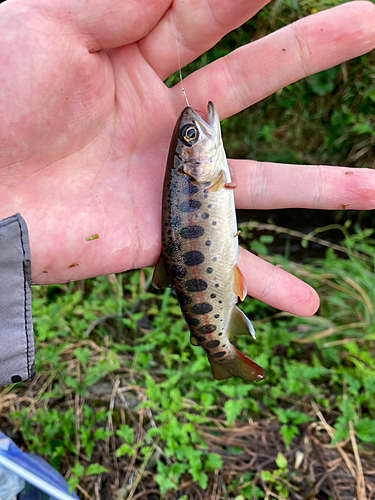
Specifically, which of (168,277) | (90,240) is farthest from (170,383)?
(90,240)

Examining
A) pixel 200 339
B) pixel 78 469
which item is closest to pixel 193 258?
pixel 200 339

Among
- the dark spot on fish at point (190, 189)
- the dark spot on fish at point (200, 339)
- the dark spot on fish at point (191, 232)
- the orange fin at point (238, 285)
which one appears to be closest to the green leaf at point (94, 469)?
the dark spot on fish at point (200, 339)

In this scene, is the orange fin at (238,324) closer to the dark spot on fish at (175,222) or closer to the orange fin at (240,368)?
the orange fin at (240,368)

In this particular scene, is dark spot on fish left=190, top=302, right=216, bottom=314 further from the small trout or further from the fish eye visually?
the fish eye

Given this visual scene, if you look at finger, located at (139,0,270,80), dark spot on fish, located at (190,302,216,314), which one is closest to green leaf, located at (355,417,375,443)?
dark spot on fish, located at (190,302,216,314)

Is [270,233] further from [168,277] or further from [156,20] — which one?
[156,20]

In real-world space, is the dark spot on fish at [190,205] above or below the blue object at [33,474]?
above
